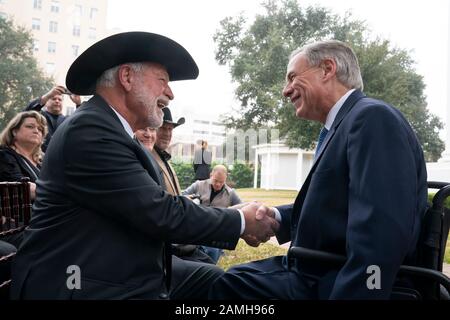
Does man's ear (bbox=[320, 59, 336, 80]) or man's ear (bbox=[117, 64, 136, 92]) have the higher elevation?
man's ear (bbox=[320, 59, 336, 80])

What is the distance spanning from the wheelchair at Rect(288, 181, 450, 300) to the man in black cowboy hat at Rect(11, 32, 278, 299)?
A: 0.38 metres

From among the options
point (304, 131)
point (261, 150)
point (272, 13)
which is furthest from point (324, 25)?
point (261, 150)

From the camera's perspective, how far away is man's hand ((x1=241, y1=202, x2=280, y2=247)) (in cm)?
197

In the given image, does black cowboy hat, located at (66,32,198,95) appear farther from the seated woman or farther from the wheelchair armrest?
the seated woman

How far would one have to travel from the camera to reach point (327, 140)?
75.5 inches

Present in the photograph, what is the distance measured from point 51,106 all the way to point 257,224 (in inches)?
164

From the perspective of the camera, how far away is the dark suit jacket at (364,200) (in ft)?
5.14

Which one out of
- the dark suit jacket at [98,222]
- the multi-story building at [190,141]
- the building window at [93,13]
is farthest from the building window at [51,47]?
the dark suit jacket at [98,222]

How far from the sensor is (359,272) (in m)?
1.56

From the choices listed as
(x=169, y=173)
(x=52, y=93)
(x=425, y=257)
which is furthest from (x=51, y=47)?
(x=425, y=257)

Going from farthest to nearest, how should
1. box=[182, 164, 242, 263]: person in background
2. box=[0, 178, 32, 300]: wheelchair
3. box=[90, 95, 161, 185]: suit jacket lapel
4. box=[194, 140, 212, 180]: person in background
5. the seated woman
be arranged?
1. box=[194, 140, 212, 180]: person in background
2. box=[182, 164, 242, 263]: person in background
3. the seated woman
4. box=[0, 178, 32, 300]: wheelchair
5. box=[90, 95, 161, 185]: suit jacket lapel

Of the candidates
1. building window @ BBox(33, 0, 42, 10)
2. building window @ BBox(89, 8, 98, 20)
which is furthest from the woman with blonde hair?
building window @ BBox(89, 8, 98, 20)

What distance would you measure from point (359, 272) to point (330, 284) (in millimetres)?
232

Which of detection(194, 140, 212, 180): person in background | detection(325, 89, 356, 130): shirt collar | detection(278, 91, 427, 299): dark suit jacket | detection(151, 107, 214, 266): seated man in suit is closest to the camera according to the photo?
detection(278, 91, 427, 299): dark suit jacket
